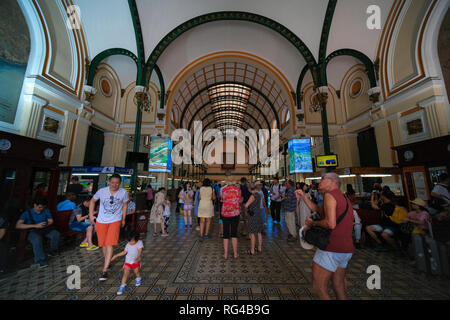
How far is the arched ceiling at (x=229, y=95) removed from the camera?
15678mm

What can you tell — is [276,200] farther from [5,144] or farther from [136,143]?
[5,144]

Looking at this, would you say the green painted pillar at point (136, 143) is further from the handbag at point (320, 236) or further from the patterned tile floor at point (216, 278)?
the handbag at point (320, 236)

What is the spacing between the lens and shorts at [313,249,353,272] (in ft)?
5.10

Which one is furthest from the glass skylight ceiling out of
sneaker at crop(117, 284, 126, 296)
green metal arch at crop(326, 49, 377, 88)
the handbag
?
the handbag

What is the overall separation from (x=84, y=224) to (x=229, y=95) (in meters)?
21.0

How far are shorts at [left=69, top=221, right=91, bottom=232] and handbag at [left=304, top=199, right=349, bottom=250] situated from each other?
16.3 ft

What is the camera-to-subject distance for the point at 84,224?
13.5ft

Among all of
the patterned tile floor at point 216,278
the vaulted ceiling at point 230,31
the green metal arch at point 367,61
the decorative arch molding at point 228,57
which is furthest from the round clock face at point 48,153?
the green metal arch at point 367,61

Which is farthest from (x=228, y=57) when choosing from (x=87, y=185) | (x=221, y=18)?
(x=87, y=185)

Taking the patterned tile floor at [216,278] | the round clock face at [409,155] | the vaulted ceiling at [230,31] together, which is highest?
the vaulted ceiling at [230,31]

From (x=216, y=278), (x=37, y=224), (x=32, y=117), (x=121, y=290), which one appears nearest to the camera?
(x=121, y=290)

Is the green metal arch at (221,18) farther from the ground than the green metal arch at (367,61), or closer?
farther from the ground
